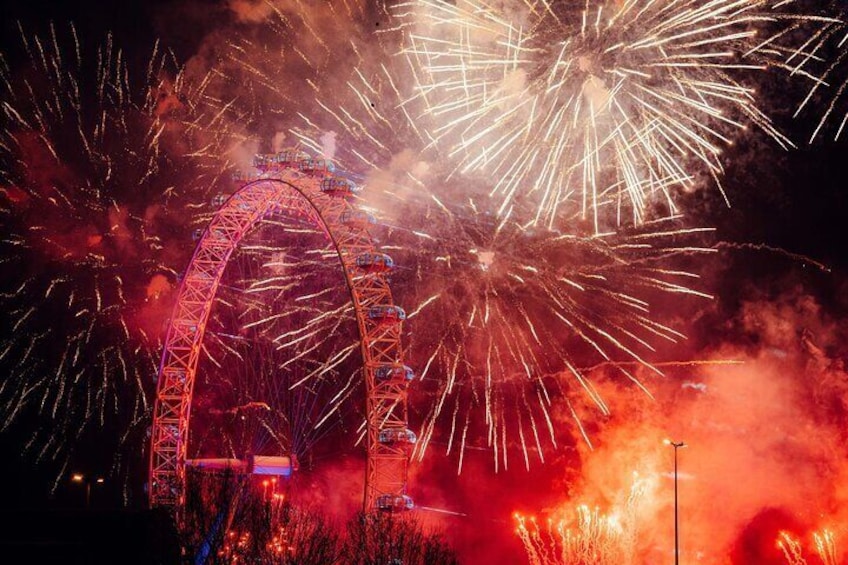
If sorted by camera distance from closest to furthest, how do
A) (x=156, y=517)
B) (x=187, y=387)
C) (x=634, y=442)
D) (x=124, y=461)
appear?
(x=156, y=517) → (x=187, y=387) → (x=634, y=442) → (x=124, y=461)

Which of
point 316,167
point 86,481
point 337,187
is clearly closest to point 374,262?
point 337,187

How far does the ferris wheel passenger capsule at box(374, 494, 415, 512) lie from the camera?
30062 millimetres

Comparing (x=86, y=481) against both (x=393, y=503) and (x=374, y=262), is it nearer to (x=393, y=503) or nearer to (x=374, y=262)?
(x=393, y=503)

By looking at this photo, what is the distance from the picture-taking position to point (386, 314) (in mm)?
31266

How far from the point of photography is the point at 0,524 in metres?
24.9

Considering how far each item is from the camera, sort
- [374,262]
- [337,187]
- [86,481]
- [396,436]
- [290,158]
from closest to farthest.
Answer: [396,436] → [374,262] → [337,187] → [290,158] → [86,481]

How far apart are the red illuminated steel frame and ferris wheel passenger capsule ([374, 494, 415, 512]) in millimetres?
456

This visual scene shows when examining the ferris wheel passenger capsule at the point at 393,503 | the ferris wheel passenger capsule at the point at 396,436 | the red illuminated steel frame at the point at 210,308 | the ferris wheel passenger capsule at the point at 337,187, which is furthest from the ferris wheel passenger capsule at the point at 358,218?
the ferris wheel passenger capsule at the point at 393,503

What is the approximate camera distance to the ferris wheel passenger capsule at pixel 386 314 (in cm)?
3123

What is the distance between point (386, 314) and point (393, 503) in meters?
7.24

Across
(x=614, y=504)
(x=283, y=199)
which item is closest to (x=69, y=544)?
(x=283, y=199)

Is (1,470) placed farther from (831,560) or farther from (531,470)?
(831,560)

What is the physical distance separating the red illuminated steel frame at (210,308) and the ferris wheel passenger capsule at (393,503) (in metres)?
0.46

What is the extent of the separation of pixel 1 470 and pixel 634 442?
122 feet
